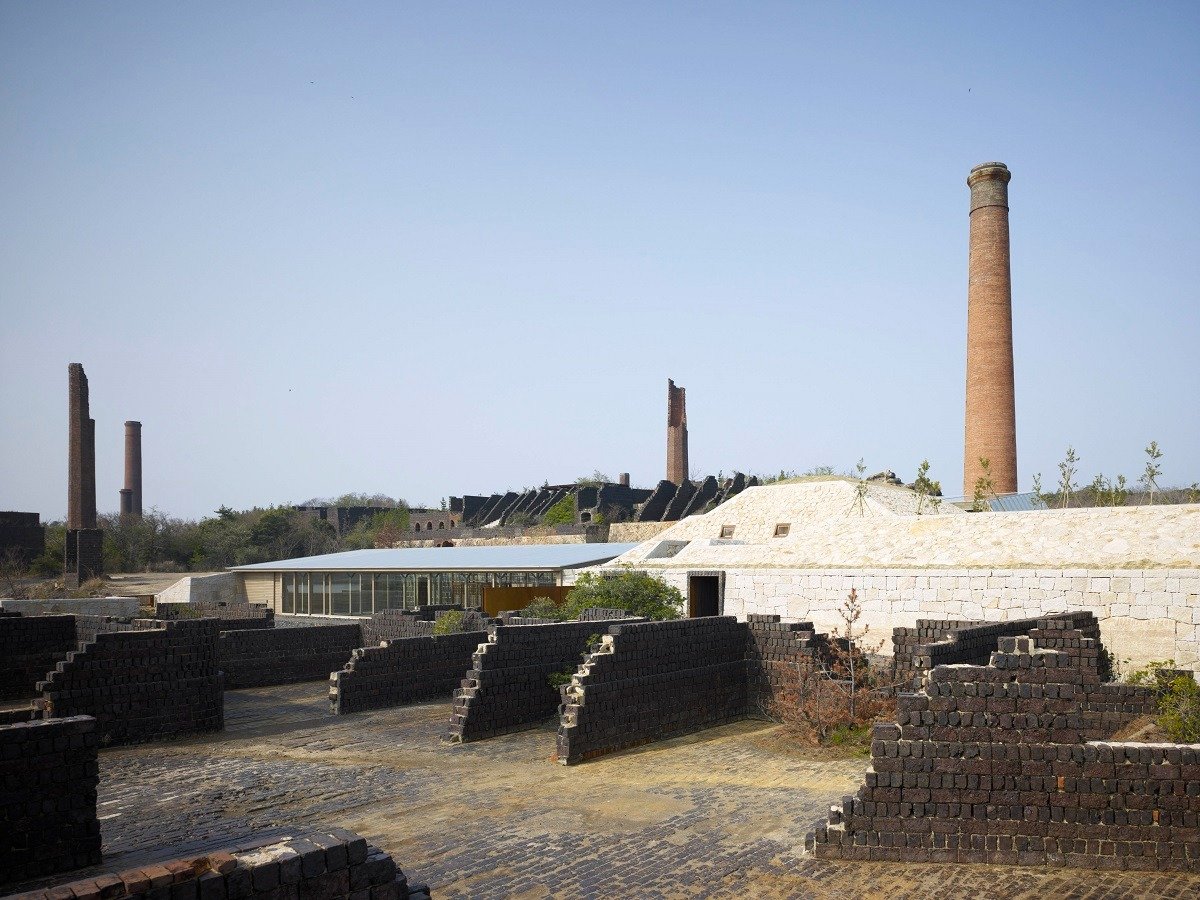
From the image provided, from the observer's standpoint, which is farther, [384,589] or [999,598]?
[384,589]

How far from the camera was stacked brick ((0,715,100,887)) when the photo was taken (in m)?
8.45

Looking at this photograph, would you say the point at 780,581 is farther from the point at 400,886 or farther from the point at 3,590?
the point at 3,590

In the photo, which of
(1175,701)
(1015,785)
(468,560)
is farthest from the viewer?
(468,560)

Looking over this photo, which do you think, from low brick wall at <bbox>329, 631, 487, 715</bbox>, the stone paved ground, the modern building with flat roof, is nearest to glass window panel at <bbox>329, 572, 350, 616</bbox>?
the modern building with flat roof

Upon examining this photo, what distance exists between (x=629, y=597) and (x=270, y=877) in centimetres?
1776

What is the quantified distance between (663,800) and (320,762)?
5427mm

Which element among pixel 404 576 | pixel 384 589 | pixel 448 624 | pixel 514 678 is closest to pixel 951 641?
pixel 514 678

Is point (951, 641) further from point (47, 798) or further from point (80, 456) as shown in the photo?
point (80, 456)

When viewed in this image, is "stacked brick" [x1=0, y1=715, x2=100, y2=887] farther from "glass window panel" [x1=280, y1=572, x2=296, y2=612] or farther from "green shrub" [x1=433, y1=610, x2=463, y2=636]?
"glass window panel" [x1=280, y1=572, x2=296, y2=612]

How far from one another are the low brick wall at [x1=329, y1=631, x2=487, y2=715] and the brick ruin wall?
28.3 ft

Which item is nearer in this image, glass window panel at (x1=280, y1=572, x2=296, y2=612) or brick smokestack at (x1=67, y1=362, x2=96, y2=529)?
glass window panel at (x1=280, y1=572, x2=296, y2=612)

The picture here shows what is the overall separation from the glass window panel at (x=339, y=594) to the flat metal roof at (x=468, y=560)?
54 cm

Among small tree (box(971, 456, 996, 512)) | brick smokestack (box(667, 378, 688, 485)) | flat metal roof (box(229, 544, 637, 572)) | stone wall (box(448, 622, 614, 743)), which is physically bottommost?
stone wall (box(448, 622, 614, 743))

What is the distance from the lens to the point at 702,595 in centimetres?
2456
